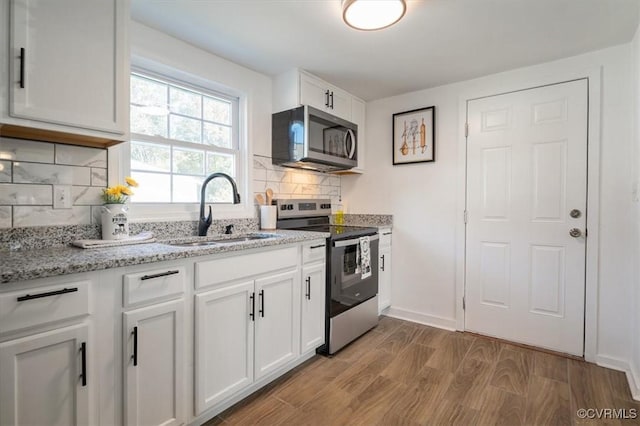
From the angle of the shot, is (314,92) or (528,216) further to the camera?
(314,92)

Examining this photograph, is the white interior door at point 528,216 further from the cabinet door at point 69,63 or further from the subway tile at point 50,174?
the subway tile at point 50,174

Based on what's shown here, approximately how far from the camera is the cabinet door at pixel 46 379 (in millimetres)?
982

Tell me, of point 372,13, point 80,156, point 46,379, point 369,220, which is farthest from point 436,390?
point 80,156

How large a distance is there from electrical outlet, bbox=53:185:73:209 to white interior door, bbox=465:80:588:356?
2811mm

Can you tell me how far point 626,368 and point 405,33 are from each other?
8.65 feet

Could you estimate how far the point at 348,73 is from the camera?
8.43ft

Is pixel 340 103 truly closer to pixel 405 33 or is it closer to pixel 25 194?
pixel 405 33

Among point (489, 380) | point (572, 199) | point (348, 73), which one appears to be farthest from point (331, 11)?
point (489, 380)

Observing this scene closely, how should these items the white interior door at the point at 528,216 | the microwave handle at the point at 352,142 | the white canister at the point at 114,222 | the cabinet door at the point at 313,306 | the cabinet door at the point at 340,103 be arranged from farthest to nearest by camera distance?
1. the microwave handle at the point at 352,142
2. the cabinet door at the point at 340,103
3. the white interior door at the point at 528,216
4. the cabinet door at the point at 313,306
5. the white canister at the point at 114,222

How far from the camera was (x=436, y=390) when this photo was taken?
189 cm

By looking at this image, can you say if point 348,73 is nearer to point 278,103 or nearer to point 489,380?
point 278,103

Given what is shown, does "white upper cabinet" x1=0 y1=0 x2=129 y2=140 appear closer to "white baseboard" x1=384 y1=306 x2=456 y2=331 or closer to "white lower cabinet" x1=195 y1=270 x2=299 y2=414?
"white lower cabinet" x1=195 y1=270 x2=299 y2=414

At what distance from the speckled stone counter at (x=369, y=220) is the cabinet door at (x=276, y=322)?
1.43 meters

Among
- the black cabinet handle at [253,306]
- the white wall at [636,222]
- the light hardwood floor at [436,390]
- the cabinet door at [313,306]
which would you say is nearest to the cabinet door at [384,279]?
the light hardwood floor at [436,390]
